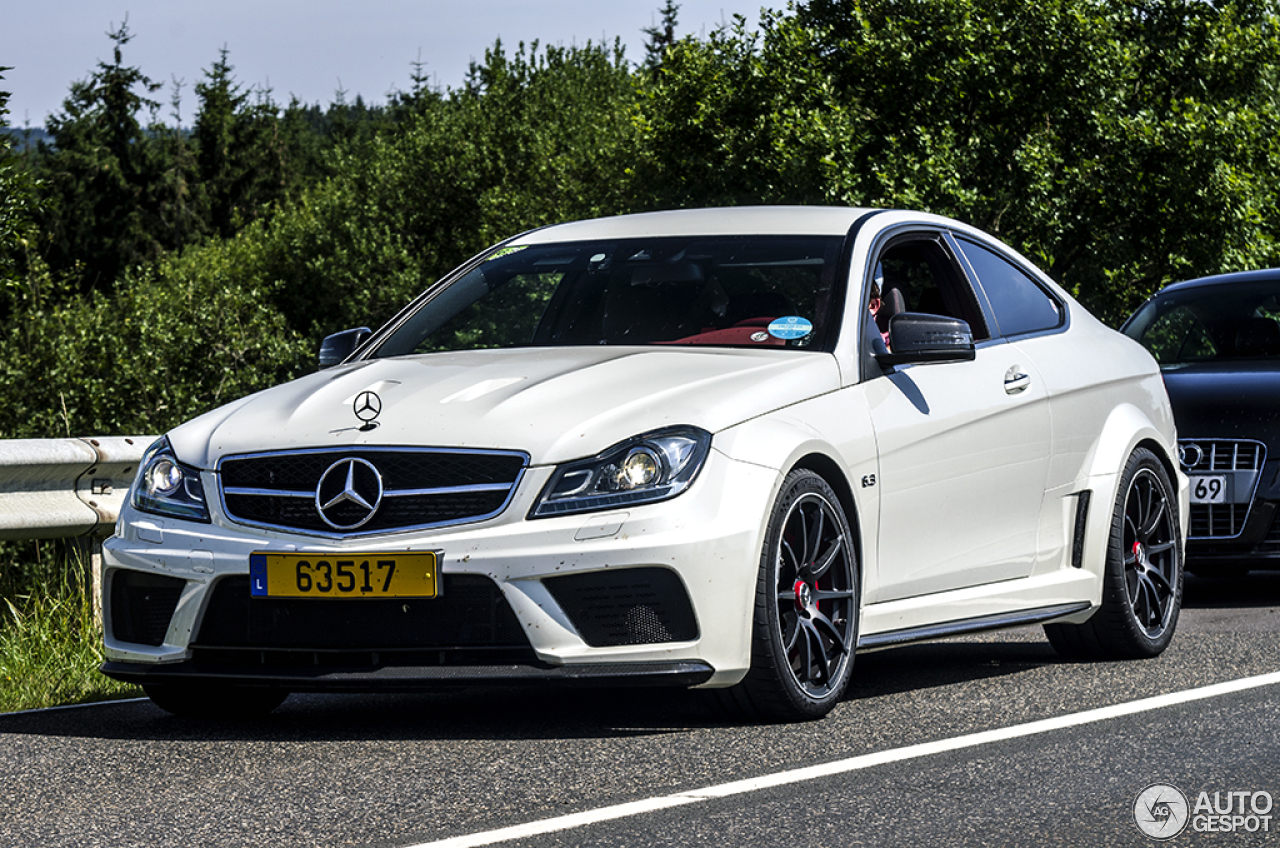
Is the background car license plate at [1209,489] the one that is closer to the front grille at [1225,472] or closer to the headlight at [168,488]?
the front grille at [1225,472]

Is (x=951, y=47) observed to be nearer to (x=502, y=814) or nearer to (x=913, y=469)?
(x=913, y=469)

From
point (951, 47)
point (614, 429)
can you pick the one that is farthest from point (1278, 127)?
point (614, 429)

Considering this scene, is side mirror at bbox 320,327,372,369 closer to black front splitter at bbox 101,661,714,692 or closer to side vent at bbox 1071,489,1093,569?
black front splitter at bbox 101,661,714,692

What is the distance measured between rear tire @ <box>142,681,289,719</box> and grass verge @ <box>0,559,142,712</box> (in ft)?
2.76

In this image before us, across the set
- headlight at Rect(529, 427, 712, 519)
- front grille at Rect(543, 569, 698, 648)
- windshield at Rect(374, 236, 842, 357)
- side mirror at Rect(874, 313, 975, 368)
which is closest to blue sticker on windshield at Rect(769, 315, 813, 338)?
windshield at Rect(374, 236, 842, 357)

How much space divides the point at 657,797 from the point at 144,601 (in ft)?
6.38

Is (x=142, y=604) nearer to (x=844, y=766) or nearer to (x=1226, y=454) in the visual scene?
(x=844, y=766)

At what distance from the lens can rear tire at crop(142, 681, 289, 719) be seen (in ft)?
19.3

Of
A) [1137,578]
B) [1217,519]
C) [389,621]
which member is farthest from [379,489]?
[1217,519]

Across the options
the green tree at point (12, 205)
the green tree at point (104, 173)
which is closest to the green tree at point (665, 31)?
the green tree at point (104, 173)

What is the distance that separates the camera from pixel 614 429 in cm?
518

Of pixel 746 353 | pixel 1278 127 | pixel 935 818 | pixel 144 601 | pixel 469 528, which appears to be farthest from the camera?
pixel 1278 127

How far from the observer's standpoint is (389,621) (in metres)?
5.18

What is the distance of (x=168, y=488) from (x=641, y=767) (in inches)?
70.4
